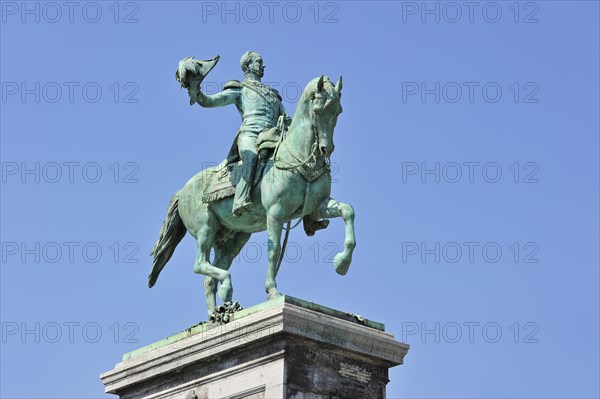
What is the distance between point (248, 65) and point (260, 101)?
787mm

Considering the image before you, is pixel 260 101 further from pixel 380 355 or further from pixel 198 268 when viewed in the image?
pixel 380 355

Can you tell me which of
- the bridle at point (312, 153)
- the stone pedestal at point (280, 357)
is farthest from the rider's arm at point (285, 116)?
the stone pedestal at point (280, 357)

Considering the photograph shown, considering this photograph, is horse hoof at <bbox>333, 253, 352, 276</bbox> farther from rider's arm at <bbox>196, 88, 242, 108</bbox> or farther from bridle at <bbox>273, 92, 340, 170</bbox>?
rider's arm at <bbox>196, 88, 242, 108</bbox>

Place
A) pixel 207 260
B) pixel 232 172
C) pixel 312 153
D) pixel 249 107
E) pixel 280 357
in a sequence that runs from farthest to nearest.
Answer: pixel 249 107
pixel 207 260
pixel 232 172
pixel 312 153
pixel 280 357

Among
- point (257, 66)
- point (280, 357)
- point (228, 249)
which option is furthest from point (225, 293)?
point (257, 66)

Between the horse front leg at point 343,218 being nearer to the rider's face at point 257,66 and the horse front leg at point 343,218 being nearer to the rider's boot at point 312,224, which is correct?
the rider's boot at point 312,224

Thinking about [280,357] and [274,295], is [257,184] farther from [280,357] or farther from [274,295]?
[280,357]

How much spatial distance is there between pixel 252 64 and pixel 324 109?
2.90 m

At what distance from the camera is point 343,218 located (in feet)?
78.9

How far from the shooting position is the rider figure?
24.9m

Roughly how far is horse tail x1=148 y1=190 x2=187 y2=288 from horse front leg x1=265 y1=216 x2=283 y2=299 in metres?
2.61

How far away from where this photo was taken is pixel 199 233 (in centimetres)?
2567

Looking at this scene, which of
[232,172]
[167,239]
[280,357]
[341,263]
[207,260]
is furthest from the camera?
[167,239]

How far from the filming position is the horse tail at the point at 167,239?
26453 millimetres
